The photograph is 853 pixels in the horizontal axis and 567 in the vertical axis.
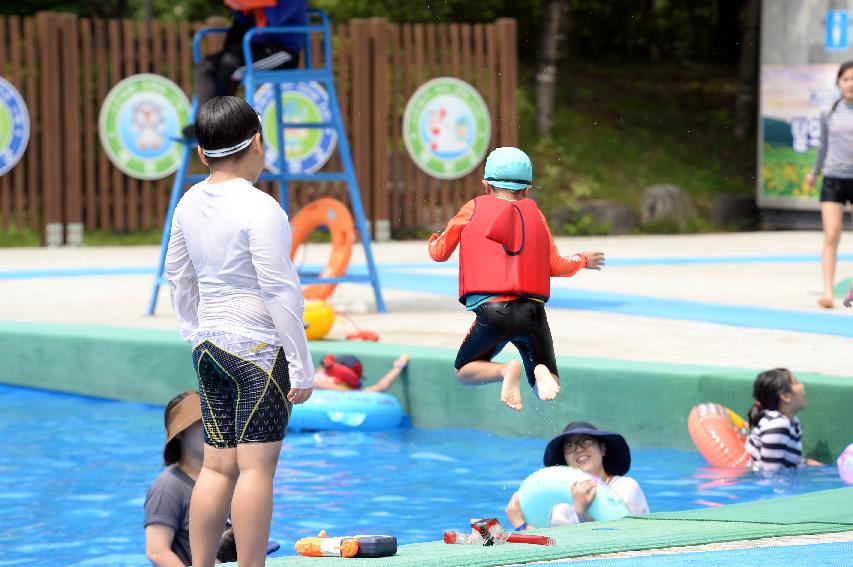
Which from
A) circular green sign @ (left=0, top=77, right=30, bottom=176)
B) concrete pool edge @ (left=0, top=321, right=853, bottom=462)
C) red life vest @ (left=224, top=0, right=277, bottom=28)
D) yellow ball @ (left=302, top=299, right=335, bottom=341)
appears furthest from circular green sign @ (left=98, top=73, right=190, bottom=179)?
yellow ball @ (left=302, top=299, right=335, bottom=341)

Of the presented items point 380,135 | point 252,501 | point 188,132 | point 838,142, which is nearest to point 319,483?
point 188,132

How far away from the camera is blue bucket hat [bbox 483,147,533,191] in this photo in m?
5.84

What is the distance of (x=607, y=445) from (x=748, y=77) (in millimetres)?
22480

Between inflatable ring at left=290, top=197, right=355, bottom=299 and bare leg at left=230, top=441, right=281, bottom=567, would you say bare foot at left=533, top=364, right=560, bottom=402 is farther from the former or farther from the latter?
inflatable ring at left=290, top=197, right=355, bottom=299

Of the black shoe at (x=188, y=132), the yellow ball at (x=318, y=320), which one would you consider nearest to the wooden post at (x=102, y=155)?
the black shoe at (x=188, y=132)

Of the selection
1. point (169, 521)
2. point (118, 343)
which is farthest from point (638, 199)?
point (169, 521)

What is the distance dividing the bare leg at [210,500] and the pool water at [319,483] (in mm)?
3087

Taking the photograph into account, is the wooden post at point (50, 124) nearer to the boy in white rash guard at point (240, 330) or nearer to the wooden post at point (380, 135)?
the wooden post at point (380, 135)

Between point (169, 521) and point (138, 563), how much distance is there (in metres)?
2.16

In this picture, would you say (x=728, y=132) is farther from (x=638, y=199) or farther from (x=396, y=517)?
(x=396, y=517)

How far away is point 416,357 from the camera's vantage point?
1062 centimetres

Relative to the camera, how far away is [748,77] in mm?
28797

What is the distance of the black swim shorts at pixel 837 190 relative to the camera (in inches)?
482

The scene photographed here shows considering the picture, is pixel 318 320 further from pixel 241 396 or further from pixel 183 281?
pixel 241 396
